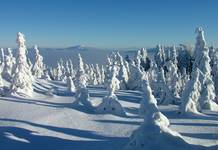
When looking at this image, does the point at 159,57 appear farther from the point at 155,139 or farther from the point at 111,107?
the point at 155,139

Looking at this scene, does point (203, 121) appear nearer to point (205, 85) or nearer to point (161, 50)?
point (205, 85)

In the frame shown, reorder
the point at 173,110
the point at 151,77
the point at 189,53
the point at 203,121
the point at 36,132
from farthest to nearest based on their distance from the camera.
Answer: the point at 189,53, the point at 151,77, the point at 173,110, the point at 203,121, the point at 36,132

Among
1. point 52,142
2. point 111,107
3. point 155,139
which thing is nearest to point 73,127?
point 52,142

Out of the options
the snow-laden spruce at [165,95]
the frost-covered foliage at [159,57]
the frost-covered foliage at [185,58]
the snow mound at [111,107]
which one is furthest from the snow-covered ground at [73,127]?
the frost-covered foliage at [159,57]

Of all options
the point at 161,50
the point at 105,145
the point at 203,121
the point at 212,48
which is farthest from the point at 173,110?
Answer: the point at 161,50

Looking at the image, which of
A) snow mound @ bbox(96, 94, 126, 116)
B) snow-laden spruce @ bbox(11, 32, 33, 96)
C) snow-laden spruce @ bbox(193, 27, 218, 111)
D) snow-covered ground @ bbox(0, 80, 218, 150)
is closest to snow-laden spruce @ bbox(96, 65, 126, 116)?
snow mound @ bbox(96, 94, 126, 116)

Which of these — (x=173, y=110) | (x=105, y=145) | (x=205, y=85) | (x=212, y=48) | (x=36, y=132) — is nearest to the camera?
(x=105, y=145)
